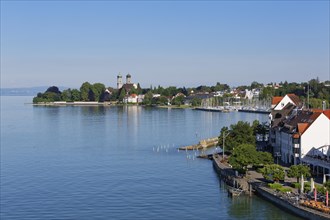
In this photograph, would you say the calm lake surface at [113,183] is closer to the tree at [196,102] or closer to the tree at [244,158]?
the tree at [244,158]

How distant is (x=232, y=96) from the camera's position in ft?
641

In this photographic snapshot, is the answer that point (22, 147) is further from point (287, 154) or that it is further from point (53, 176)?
point (287, 154)

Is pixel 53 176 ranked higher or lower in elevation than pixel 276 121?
lower

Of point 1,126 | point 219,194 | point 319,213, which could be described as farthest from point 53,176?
point 1,126

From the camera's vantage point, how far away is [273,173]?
4028cm

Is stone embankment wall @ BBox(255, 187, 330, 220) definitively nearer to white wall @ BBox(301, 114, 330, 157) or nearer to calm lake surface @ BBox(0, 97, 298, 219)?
calm lake surface @ BBox(0, 97, 298, 219)

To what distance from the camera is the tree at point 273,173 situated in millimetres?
39875

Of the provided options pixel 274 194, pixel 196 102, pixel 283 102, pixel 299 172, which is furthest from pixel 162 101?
pixel 274 194

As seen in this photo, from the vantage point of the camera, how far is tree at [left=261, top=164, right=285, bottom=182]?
39875mm

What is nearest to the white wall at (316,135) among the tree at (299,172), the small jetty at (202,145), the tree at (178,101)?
the tree at (299,172)

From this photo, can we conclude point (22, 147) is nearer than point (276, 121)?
No

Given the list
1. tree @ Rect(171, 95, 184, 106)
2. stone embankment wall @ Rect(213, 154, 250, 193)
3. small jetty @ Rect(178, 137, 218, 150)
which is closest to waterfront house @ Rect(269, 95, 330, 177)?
stone embankment wall @ Rect(213, 154, 250, 193)

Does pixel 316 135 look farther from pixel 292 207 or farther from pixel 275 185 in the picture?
pixel 292 207

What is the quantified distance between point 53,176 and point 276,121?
24.6 m
